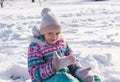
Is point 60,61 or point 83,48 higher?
point 60,61

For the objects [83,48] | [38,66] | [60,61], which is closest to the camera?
[60,61]

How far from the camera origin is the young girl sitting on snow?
3277 millimetres

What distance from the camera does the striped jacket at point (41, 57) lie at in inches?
131

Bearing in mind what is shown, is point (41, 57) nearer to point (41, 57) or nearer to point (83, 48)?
point (41, 57)

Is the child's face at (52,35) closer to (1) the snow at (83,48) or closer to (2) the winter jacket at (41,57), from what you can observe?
(2) the winter jacket at (41,57)

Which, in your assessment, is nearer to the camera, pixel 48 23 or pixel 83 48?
pixel 48 23

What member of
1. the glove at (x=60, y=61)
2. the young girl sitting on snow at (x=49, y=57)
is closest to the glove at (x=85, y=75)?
the young girl sitting on snow at (x=49, y=57)

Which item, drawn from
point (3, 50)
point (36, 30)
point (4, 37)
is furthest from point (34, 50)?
point (4, 37)

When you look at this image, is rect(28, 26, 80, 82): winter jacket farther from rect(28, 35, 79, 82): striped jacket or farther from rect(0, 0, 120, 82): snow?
rect(0, 0, 120, 82): snow

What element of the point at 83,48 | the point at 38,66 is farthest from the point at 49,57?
the point at 83,48

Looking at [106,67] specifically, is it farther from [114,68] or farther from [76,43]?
[76,43]

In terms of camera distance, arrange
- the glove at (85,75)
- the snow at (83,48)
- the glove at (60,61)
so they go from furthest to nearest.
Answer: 1. the snow at (83,48)
2. the glove at (85,75)
3. the glove at (60,61)

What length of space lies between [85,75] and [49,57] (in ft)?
1.42

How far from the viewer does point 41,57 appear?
11.4ft
